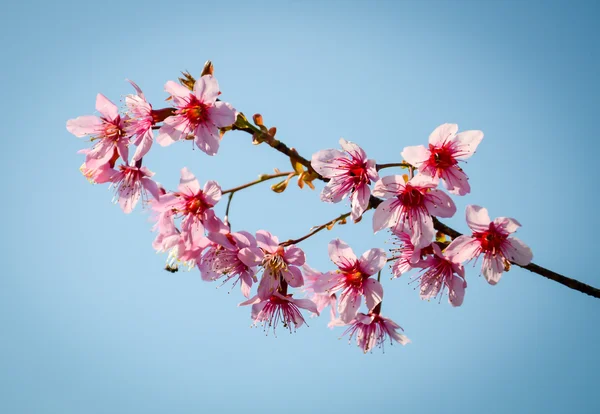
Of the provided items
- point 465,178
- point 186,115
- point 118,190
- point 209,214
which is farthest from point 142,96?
point 465,178

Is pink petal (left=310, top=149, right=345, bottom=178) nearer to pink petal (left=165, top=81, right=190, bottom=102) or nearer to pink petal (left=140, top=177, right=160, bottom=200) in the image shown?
pink petal (left=165, top=81, right=190, bottom=102)

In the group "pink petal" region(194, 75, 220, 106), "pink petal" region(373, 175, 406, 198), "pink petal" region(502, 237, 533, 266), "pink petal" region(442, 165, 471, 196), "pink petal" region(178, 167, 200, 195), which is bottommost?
"pink petal" region(502, 237, 533, 266)

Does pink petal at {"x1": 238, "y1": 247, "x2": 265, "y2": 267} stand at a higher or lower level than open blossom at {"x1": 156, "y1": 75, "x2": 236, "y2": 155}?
lower

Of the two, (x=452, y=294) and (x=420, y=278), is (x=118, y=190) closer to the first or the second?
(x=420, y=278)

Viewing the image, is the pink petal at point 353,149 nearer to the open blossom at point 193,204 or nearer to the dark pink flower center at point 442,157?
the dark pink flower center at point 442,157

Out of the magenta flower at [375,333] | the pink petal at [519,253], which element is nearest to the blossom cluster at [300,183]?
the pink petal at [519,253]

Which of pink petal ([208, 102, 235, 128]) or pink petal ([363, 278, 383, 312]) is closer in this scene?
pink petal ([208, 102, 235, 128])

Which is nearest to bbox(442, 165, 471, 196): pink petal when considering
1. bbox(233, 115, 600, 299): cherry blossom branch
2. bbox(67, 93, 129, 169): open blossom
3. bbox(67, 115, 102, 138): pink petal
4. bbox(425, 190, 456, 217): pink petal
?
bbox(425, 190, 456, 217): pink petal
